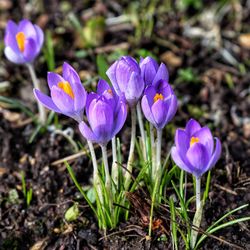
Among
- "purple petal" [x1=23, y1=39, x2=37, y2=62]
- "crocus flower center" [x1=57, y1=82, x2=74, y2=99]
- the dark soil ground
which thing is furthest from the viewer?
"purple petal" [x1=23, y1=39, x2=37, y2=62]

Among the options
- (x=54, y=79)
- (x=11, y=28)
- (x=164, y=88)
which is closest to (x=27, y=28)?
(x=11, y=28)

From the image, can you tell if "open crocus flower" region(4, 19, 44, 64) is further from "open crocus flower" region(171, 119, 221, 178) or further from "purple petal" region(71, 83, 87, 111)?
"open crocus flower" region(171, 119, 221, 178)

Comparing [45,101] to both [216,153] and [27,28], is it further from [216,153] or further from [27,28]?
[27,28]

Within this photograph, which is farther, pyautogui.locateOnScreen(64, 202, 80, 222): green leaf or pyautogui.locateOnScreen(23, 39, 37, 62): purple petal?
pyautogui.locateOnScreen(23, 39, 37, 62): purple petal

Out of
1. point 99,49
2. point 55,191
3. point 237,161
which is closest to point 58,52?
point 99,49

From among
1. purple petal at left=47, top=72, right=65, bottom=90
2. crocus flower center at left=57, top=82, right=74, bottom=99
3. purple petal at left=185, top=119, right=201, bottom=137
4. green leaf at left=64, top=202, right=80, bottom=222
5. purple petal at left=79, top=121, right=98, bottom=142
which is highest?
purple petal at left=47, top=72, right=65, bottom=90

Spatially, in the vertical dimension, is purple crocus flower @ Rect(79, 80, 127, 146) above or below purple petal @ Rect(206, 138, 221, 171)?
above

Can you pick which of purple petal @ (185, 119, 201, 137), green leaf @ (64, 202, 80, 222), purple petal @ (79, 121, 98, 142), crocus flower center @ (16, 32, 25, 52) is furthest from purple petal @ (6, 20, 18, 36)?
purple petal @ (185, 119, 201, 137)
